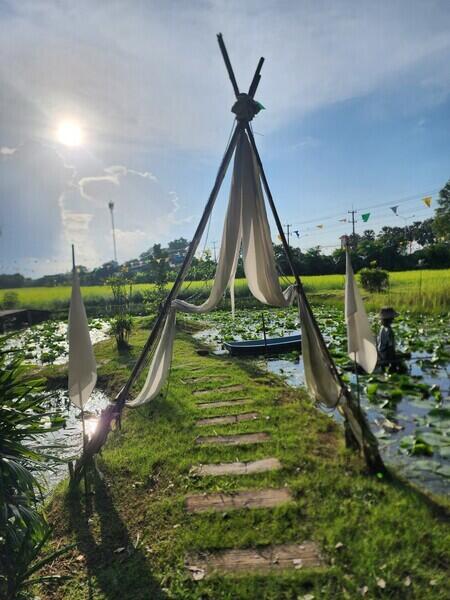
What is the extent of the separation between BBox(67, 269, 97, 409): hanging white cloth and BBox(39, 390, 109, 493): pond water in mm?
1277

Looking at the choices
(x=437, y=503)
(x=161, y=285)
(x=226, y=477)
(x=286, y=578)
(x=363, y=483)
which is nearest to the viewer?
(x=286, y=578)

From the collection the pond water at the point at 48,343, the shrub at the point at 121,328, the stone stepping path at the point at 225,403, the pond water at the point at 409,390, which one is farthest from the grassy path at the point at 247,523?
the shrub at the point at 121,328

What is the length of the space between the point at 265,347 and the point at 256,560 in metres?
8.60

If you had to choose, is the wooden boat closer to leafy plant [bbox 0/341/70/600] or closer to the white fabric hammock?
the white fabric hammock

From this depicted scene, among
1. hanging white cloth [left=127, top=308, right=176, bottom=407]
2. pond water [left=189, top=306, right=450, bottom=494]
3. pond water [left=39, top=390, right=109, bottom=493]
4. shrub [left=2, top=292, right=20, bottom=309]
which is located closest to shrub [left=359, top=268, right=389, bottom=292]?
pond water [left=189, top=306, right=450, bottom=494]

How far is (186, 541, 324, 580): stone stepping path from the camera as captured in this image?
3604 millimetres

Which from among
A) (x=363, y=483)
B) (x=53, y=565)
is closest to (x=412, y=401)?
(x=363, y=483)

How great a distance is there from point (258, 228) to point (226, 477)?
11.1ft

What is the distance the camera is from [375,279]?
76.4 ft

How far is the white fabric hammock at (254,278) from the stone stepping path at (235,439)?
3.85 feet

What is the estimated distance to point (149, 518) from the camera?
14.8ft

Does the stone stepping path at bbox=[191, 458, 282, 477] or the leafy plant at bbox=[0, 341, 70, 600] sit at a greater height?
the leafy plant at bbox=[0, 341, 70, 600]

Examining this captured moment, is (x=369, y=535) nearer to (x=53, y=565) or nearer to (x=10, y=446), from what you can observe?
(x=53, y=565)

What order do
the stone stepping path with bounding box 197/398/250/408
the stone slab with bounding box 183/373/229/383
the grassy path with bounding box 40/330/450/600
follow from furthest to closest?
the stone slab with bounding box 183/373/229/383 < the stone stepping path with bounding box 197/398/250/408 < the grassy path with bounding box 40/330/450/600
